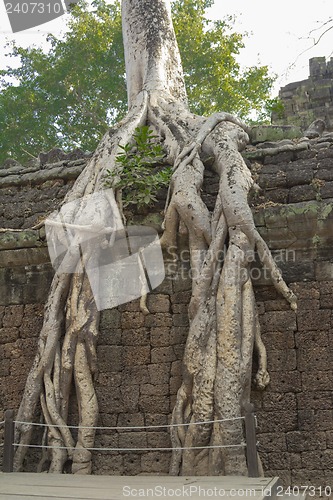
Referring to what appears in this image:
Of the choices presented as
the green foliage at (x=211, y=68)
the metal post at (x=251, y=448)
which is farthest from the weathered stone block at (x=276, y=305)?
the green foliage at (x=211, y=68)

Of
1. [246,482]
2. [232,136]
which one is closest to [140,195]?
[232,136]

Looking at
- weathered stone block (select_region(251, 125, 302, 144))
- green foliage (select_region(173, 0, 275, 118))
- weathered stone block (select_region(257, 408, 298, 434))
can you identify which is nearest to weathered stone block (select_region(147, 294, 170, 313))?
weathered stone block (select_region(257, 408, 298, 434))

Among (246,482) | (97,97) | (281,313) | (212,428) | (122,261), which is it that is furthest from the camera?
(97,97)

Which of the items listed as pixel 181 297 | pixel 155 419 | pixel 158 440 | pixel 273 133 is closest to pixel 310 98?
pixel 273 133

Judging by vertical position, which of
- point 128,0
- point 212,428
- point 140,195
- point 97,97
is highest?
point 97,97

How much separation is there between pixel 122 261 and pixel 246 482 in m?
2.12

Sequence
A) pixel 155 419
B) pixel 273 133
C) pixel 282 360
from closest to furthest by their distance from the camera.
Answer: pixel 282 360, pixel 155 419, pixel 273 133

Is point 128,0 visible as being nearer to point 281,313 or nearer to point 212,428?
point 281,313

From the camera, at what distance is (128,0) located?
7.35 m

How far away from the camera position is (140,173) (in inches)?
213

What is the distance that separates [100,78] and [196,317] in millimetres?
10284

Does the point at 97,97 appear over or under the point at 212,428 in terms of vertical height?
over

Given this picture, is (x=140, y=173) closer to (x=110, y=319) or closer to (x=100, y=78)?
(x=110, y=319)

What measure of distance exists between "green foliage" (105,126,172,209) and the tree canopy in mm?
8478
